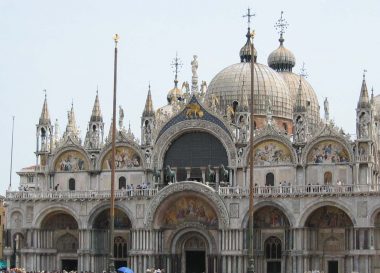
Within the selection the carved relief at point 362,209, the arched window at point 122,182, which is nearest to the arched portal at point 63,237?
the arched window at point 122,182

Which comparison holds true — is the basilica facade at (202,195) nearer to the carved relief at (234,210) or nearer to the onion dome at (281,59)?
the carved relief at (234,210)

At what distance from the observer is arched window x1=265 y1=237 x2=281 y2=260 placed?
73.2 meters

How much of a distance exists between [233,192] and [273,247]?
4.91 m

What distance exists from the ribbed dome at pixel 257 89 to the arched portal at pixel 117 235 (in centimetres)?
1383

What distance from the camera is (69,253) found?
7862 cm

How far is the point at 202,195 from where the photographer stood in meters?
72.9

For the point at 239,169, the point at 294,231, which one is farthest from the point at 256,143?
the point at 294,231

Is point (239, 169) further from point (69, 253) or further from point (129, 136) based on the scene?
point (69, 253)

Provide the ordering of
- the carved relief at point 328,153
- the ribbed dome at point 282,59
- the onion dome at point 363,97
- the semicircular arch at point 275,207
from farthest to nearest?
the ribbed dome at point 282,59
the carved relief at point 328,153
the onion dome at point 363,97
the semicircular arch at point 275,207

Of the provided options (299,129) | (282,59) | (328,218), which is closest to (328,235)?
(328,218)

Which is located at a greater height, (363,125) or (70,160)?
(363,125)

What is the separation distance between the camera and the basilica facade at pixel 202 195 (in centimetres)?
7075

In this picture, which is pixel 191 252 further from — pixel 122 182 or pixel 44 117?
pixel 44 117

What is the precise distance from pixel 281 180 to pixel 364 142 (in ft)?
21.8
